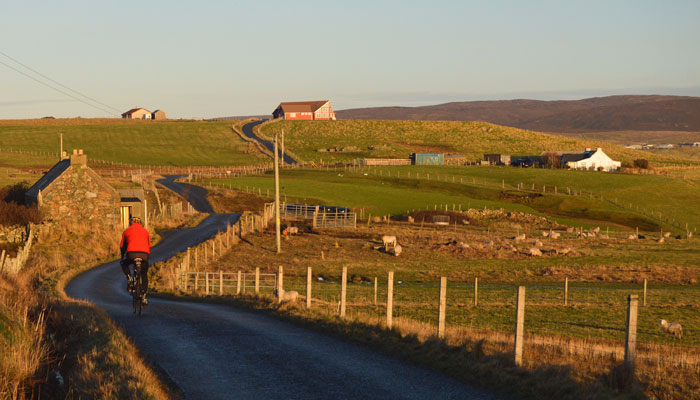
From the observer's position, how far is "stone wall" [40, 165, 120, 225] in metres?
56.8

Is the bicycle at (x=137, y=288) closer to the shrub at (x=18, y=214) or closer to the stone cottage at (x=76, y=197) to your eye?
the shrub at (x=18, y=214)

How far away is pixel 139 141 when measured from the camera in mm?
165875

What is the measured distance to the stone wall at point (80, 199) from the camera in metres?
56.8

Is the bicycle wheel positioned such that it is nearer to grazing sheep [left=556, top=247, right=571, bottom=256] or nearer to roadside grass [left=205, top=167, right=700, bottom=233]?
grazing sheep [left=556, top=247, right=571, bottom=256]

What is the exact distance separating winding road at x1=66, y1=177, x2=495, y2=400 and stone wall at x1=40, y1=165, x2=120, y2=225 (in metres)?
39.7

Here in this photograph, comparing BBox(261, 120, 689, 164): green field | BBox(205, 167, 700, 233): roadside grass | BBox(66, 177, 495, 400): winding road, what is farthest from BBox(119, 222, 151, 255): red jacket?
BBox(261, 120, 689, 164): green field

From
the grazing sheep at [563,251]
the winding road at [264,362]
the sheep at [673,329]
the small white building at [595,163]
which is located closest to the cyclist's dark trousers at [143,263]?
the winding road at [264,362]

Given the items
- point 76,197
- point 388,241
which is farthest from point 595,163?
point 76,197

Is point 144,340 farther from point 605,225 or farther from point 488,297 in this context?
point 605,225

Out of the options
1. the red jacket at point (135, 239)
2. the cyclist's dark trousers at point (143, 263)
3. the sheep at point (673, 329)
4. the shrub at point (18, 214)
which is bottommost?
the sheep at point (673, 329)

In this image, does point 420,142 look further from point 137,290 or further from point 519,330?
point 519,330

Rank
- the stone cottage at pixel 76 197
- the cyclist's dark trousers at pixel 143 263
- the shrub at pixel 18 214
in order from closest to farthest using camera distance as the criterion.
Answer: the cyclist's dark trousers at pixel 143 263 < the shrub at pixel 18 214 < the stone cottage at pixel 76 197

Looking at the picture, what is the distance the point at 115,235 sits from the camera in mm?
53969

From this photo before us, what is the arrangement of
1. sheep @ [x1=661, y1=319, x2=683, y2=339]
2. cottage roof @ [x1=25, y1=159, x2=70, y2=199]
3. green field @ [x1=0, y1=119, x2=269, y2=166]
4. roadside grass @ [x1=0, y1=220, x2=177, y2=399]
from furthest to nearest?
green field @ [x1=0, y1=119, x2=269, y2=166] → cottage roof @ [x1=25, y1=159, x2=70, y2=199] → sheep @ [x1=661, y1=319, x2=683, y2=339] → roadside grass @ [x1=0, y1=220, x2=177, y2=399]
